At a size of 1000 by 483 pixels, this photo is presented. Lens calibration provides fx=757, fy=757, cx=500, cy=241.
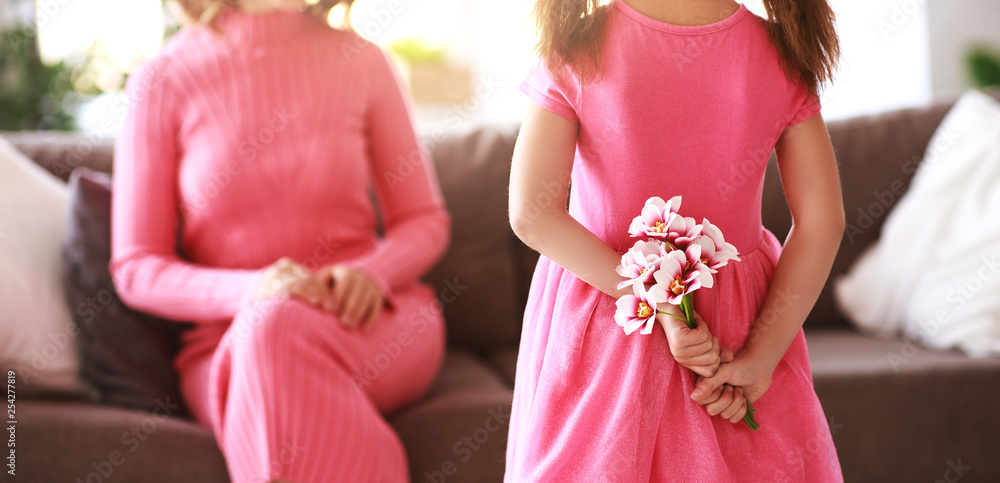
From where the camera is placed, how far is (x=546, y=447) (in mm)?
676

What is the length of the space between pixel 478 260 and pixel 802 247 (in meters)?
1.06

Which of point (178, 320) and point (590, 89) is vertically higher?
point (590, 89)

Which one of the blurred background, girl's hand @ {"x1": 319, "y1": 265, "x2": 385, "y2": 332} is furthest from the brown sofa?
the blurred background

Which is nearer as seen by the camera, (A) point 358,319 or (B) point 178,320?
(A) point 358,319

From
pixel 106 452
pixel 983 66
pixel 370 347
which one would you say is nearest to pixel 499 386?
pixel 370 347

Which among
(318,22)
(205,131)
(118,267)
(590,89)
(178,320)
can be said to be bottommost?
(178,320)

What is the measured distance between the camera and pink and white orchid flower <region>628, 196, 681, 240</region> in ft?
2.00

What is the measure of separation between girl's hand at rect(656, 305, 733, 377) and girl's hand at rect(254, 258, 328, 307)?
698mm

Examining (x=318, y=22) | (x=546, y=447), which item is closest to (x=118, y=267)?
(x=318, y=22)

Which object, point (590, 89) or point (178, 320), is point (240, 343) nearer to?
point (178, 320)

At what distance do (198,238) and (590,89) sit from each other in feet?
3.23

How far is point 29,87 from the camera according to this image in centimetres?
260

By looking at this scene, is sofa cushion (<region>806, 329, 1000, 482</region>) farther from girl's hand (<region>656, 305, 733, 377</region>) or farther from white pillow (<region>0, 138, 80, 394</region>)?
white pillow (<region>0, 138, 80, 394</region>)

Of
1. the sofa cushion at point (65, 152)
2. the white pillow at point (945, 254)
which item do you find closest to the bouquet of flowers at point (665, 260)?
the white pillow at point (945, 254)
